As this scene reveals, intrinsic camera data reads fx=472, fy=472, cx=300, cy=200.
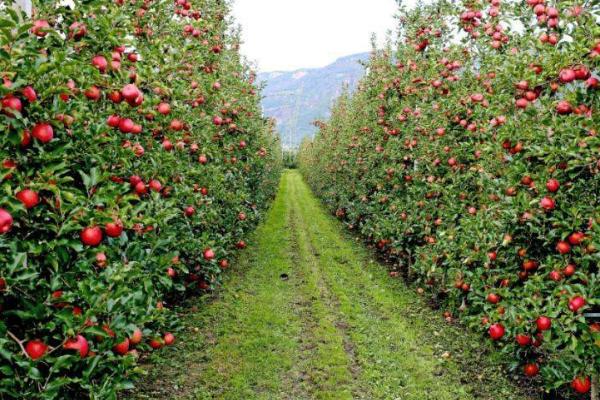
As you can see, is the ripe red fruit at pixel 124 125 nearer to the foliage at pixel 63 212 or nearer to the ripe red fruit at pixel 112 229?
the foliage at pixel 63 212

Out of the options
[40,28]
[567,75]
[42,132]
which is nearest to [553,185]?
[567,75]

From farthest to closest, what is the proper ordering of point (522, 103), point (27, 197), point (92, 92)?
point (522, 103) < point (92, 92) < point (27, 197)

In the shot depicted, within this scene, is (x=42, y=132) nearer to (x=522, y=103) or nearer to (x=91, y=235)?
(x=91, y=235)

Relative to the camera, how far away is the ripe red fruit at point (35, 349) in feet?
Answer: 8.27

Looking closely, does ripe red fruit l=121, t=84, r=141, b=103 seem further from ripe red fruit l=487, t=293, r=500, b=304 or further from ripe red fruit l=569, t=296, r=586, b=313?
ripe red fruit l=487, t=293, r=500, b=304

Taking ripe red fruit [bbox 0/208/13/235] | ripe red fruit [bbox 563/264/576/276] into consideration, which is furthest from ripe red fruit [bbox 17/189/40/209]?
ripe red fruit [bbox 563/264/576/276]

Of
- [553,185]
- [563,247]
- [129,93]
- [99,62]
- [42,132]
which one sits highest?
[99,62]

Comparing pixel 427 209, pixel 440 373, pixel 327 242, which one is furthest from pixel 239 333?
pixel 327 242

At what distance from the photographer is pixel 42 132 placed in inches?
104

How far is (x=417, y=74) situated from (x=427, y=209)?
2.99m

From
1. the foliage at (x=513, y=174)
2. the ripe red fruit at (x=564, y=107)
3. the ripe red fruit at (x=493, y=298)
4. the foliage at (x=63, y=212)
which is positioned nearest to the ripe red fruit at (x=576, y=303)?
the foliage at (x=513, y=174)

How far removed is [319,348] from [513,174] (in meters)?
3.82

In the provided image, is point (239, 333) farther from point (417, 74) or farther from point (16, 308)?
point (417, 74)

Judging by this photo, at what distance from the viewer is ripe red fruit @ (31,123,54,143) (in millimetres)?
2631
